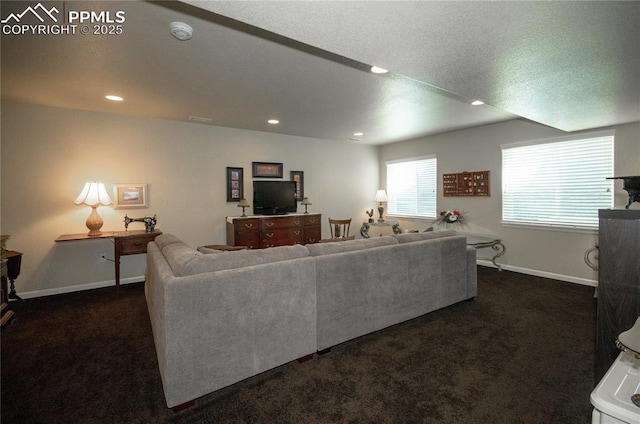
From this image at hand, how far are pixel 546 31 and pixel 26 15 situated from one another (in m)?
3.27

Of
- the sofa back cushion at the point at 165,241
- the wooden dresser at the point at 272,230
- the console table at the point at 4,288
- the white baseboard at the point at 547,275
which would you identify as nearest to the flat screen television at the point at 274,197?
the wooden dresser at the point at 272,230

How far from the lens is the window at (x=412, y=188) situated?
595 cm

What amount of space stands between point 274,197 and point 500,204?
3974mm

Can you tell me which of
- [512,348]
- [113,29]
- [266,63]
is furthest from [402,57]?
[512,348]

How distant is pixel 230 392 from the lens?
74.7 inches

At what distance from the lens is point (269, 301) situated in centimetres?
199

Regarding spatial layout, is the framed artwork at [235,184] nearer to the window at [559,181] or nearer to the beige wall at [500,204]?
the beige wall at [500,204]

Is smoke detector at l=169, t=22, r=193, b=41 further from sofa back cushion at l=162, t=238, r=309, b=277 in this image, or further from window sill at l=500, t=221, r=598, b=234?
window sill at l=500, t=221, r=598, b=234

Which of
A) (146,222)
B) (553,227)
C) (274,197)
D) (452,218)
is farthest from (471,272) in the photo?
(146,222)

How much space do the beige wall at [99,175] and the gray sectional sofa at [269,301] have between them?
199 centimetres

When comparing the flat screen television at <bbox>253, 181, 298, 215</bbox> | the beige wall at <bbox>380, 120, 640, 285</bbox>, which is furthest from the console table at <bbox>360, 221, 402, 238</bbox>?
the flat screen television at <bbox>253, 181, 298, 215</bbox>

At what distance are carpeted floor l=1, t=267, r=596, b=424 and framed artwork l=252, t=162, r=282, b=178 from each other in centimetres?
297

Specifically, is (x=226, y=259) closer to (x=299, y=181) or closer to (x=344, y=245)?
(x=344, y=245)

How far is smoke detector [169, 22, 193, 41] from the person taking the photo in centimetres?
193
